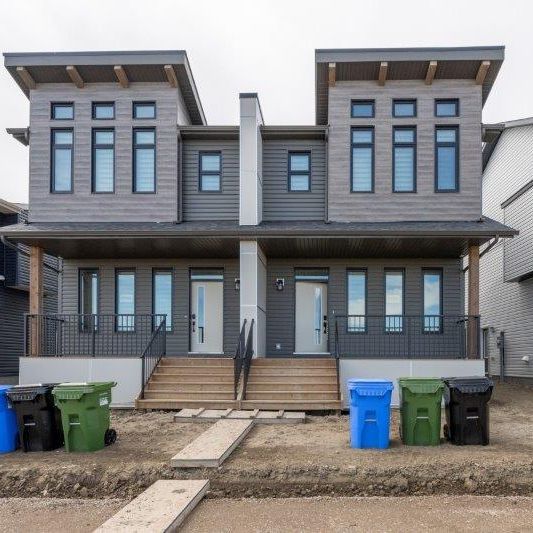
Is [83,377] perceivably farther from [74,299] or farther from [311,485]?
[311,485]

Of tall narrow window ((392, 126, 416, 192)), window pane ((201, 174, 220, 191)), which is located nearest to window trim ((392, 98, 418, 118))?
tall narrow window ((392, 126, 416, 192))

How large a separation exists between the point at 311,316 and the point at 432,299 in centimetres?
282

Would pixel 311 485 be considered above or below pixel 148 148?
below

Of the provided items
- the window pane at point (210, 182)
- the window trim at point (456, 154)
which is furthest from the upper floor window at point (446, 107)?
the window pane at point (210, 182)

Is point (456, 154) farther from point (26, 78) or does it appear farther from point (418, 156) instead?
point (26, 78)

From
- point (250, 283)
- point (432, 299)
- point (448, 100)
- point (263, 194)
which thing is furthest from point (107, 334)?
point (448, 100)

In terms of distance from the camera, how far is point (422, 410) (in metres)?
8.02

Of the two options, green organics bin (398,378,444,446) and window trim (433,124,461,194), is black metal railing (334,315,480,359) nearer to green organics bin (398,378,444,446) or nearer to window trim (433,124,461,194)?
window trim (433,124,461,194)

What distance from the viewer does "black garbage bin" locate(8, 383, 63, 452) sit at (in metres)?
7.96

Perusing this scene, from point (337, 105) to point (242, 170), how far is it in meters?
2.80

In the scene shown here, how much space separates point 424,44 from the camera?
547 inches

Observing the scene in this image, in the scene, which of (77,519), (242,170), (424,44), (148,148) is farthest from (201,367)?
(424,44)

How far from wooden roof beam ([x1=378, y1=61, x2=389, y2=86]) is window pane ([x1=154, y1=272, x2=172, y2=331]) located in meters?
6.61

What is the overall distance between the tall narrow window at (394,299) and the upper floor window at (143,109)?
6.68m
